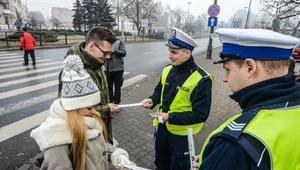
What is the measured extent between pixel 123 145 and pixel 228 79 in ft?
9.84

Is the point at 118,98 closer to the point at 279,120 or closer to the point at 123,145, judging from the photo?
the point at 123,145

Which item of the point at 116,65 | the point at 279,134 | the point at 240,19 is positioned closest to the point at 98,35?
the point at 279,134

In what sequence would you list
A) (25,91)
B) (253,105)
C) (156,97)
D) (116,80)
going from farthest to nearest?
1. (25,91)
2. (116,80)
3. (156,97)
4. (253,105)

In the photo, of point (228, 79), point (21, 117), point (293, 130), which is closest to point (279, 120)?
point (293, 130)

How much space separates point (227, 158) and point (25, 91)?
24.2 feet

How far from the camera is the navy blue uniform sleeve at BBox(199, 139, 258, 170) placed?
84cm

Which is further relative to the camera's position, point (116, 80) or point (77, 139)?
point (116, 80)

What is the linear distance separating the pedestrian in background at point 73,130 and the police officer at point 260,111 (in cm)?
93

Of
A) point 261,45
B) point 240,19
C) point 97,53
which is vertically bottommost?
point 97,53

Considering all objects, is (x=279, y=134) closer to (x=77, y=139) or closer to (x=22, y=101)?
(x=77, y=139)

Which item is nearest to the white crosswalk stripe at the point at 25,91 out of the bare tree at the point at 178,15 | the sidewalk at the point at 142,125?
the sidewalk at the point at 142,125

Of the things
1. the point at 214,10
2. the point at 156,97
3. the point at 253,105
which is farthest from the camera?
the point at 214,10

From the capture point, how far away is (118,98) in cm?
535

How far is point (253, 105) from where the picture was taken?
38.0 inches
